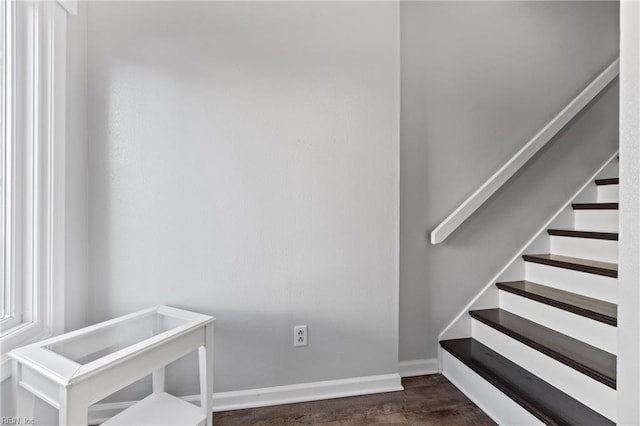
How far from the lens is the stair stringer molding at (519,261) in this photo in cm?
219

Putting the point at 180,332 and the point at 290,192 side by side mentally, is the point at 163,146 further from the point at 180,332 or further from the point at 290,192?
the point at 180,332

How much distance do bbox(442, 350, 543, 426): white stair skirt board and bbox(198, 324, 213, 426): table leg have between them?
1.31m

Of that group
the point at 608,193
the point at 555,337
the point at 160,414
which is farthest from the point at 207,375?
the point at 608,193

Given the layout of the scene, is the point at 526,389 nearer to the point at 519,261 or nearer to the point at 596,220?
the point at 519,261

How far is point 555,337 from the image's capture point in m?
1.71

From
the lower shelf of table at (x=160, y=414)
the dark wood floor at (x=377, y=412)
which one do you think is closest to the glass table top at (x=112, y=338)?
the lower shelf of table at (x=160, y=414)

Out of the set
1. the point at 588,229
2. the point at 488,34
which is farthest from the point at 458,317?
the point at 488,34

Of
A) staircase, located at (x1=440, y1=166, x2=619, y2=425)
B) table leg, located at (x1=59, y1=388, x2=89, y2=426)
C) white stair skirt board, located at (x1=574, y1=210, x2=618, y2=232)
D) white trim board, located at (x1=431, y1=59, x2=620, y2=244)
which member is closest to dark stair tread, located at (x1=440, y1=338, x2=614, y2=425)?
staircase, located at (x1=440, y1=166, x2=619, y2=425)

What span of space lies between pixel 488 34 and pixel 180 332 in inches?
97.1

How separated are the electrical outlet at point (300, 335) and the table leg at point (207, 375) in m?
0.47

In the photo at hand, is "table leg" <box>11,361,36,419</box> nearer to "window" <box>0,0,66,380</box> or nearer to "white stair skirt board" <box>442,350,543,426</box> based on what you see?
"window" <box>0,0,66,380</box>

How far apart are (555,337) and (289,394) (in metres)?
1.36

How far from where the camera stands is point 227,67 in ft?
5.76

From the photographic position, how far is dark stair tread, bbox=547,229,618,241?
1875mm
